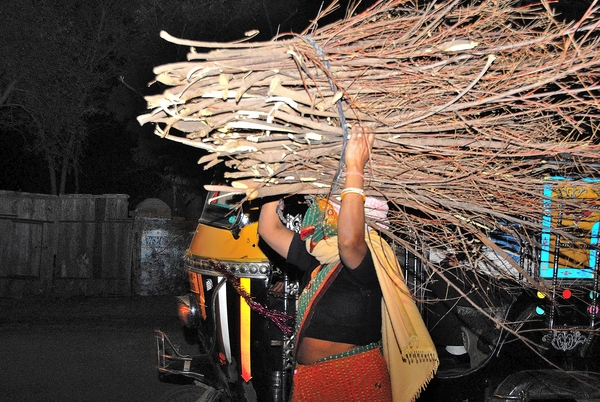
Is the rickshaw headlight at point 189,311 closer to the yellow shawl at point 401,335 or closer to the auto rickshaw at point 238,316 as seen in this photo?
the auto rickshaw at point 238,316

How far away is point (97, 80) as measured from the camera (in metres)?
13.9

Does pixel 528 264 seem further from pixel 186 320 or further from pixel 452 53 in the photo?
pixel 186 320

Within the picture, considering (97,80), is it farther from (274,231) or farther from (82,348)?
(274,231)

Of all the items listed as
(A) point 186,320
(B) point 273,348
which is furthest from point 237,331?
(A) point 186,320

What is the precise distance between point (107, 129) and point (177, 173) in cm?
284

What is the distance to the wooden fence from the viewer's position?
11.0 meters

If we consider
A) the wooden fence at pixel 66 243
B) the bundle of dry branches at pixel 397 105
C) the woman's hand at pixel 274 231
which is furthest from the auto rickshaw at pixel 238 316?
the wooden fence at pixel 66 243

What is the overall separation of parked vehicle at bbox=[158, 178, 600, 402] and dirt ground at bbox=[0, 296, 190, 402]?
2.25 m

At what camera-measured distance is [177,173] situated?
13.0m

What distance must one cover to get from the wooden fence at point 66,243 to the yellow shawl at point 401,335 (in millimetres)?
8890

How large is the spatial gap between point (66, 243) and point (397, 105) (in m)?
9.85

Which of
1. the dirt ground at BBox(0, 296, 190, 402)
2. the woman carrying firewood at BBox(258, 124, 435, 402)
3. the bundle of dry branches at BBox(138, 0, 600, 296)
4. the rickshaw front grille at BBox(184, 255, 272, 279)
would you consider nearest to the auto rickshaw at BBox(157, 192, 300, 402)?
the rickshaw front grille at BBox(184, 255, 272, 279)

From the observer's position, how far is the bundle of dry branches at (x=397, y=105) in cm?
238

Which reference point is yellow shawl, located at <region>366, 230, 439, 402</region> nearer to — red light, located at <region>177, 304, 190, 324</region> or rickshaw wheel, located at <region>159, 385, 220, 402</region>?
rickshaw wheel, located at <region>159, 385, 220, 402</region>
